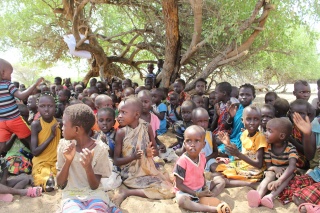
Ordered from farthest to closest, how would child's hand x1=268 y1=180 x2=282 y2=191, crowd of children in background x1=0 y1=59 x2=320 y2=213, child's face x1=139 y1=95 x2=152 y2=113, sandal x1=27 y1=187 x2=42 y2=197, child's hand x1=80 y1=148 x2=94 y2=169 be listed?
1. child's face x1=139 y1=95 x2=152 y2=113
2. sandal x1=27 y1=187 x2=42 y2=197
3. child's hand x1=268 y1=180 x2=282 y2=191
4. crowd of children in background x1=0 y1=59 x2=320 y2=213
5. child's hand x1=80 y1=148 x2=94 y2=169

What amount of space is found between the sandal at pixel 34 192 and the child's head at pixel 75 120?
1.11 m

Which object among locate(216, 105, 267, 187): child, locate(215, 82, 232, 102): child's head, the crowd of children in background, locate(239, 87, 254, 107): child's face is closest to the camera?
the crowd of children in background

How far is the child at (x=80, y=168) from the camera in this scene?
2.14m

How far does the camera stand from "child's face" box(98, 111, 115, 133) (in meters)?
3.26

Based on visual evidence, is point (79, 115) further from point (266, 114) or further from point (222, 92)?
point (222, 92)

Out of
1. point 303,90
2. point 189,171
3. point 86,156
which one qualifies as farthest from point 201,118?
point 86,156

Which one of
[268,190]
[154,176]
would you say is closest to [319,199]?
[268,190]

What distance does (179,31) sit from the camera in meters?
6.77

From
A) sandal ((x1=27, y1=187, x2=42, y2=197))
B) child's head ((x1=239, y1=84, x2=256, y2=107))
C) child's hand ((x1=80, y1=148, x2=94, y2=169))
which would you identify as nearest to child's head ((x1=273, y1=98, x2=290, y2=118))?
child's head ((x1=239, y1=84, x2=256, y2=107))

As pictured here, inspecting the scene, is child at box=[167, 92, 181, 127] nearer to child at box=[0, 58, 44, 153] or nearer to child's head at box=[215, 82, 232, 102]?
child's head at box=[215, 82, 232, 102]

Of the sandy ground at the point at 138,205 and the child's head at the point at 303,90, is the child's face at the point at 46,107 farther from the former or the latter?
the child's head at the point at 303,90

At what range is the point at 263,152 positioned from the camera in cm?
312

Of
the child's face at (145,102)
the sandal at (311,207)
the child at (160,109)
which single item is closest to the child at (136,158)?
the child's face at (145,102)

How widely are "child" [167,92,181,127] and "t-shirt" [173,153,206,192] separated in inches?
88.8
